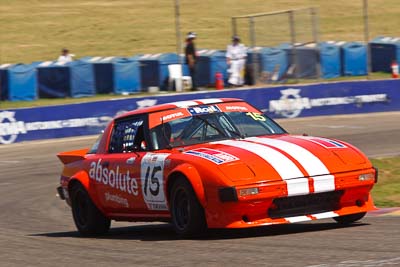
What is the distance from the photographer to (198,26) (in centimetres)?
4191

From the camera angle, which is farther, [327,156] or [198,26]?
[198,26]

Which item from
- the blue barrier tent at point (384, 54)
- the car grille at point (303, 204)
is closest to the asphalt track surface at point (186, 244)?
the car grille at point (303, 204)

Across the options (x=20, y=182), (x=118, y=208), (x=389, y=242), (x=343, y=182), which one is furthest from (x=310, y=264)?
(x=20, y=182)

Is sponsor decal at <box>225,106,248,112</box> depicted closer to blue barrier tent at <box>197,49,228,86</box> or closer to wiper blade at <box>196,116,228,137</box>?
wiper blade at <box>196,116,228,137</box>

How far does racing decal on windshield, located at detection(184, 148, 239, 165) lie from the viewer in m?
8.53

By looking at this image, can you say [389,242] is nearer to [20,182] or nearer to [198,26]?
[20,182]

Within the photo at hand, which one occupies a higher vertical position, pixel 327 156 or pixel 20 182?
pixel 327 156

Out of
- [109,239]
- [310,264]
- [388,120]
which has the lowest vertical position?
[388,120]

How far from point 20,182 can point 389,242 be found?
1081 cm

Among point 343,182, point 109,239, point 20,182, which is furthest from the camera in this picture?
point 20,182

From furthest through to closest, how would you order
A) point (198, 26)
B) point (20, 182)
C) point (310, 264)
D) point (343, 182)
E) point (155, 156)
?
point (198, 26), point (20, 182), point (155, 156), point (343, 182), point (310, 264)

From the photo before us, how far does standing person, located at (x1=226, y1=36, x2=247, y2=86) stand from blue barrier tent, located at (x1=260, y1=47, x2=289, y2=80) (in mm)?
672

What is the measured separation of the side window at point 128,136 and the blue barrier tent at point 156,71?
18.6 meters

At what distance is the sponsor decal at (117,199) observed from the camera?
32.0 ft
